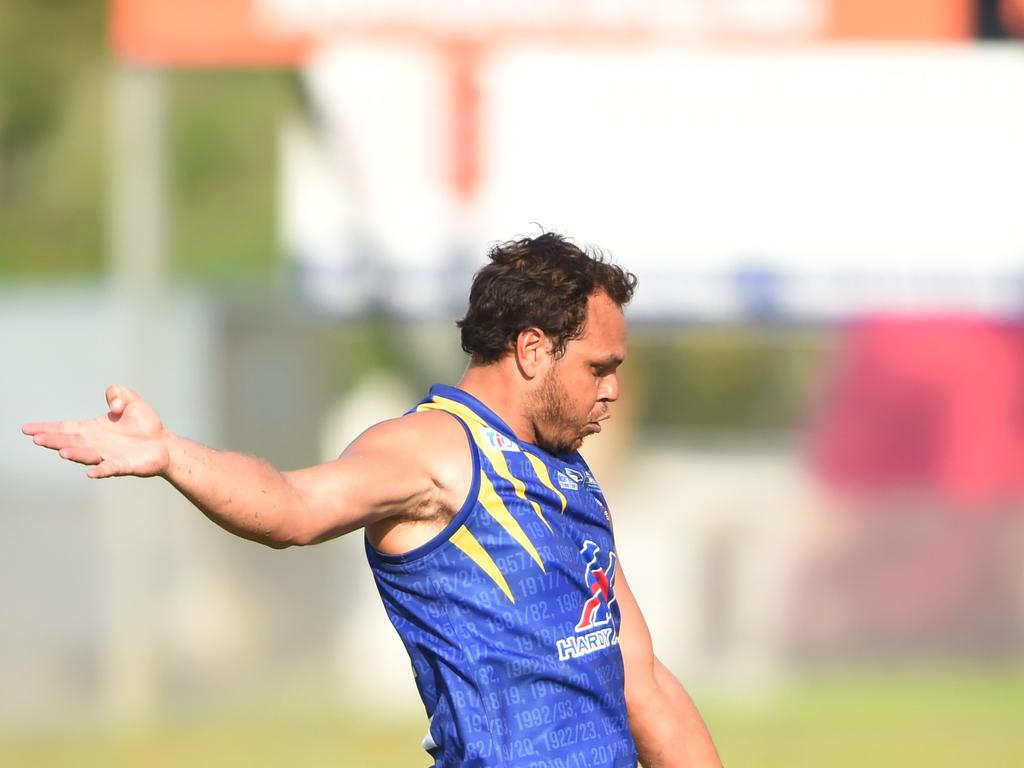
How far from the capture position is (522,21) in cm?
1087

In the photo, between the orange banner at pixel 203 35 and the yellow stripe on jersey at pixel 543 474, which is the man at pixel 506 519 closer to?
the yellow stripe on jersey at pixel 543 474

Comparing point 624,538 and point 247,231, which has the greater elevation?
point 247,231

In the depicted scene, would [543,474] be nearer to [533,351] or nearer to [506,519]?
[506,519]

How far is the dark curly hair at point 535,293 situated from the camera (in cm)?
359

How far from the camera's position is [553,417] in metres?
3.61

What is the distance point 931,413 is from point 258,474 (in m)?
8.71

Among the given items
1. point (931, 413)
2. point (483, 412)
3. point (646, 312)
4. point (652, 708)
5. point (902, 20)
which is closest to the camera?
point (483, 412)

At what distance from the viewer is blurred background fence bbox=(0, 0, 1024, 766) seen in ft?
34.9

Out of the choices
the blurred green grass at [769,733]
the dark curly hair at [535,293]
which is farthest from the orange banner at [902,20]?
the dark curly hair at [535,293]

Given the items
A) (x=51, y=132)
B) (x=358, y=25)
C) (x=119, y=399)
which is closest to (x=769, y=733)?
(x=358, y=25)

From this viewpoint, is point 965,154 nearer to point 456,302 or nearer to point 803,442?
point 803,442

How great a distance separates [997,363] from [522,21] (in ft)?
13.1

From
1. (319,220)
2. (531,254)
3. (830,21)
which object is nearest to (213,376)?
(319,220)

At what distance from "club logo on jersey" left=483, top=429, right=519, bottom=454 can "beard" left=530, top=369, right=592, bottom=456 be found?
9cm
